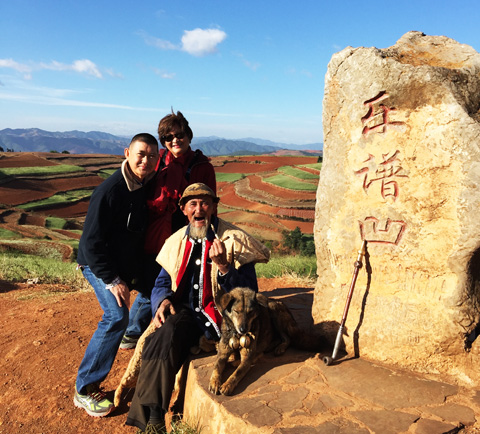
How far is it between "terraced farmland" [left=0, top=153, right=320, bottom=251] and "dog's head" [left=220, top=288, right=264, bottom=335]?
16.5 m

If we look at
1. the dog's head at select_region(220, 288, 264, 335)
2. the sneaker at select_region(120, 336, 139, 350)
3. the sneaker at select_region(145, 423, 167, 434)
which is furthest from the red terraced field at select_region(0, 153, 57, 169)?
the dog's head at select_region(220, 288, 264, 335)

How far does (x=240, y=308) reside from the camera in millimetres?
3262

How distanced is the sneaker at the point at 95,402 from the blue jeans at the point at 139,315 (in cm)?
Result: 106

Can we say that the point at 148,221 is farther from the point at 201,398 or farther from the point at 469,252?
the point at 469,252

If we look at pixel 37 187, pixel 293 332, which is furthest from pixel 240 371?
pixel 37 187

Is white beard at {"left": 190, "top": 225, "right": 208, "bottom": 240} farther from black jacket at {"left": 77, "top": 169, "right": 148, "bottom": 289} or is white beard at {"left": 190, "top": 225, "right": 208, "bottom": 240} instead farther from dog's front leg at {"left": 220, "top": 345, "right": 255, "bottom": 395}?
dog's front leg at {"left": 220, "top": 345, "right": 255, "bottom": 395}

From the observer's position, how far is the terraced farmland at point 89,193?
79.4 ft

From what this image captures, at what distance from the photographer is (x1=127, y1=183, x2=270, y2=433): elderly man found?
3.55 metres

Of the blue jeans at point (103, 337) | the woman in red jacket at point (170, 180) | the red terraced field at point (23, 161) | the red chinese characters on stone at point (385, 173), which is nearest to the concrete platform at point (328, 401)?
the blue jeans at point (103, 337)

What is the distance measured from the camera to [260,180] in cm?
3809

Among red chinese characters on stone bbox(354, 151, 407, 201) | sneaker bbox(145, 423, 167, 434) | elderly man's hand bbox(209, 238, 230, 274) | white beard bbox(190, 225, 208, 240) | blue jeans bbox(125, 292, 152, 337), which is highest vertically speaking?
red chinese characters on stone bbox(354, 151, 407, 201)

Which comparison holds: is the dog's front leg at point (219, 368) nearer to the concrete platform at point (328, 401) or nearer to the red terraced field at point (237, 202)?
the concrete platform at point (328, 401)

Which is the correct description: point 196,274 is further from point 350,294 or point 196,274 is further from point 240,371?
point 350,294

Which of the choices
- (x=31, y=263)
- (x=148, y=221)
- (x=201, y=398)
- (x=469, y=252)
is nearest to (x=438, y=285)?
(x=469, y=252)
